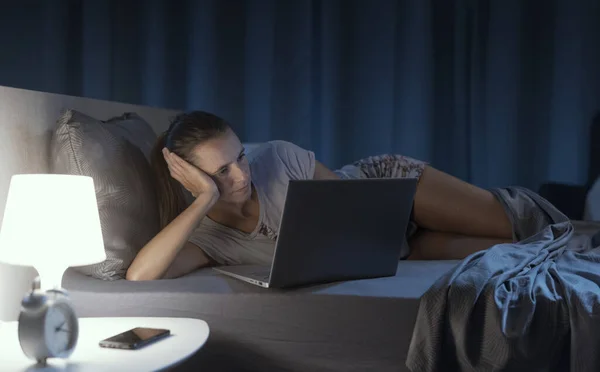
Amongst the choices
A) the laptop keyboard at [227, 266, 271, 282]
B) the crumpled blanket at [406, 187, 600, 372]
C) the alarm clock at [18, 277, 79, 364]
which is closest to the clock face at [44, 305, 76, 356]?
the alarm clock at [18, 277, 79, 364]

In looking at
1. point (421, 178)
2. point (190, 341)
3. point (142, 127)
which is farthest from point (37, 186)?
point (421, 178)

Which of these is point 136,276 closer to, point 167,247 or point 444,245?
point 167,247

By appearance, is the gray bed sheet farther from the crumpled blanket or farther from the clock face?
the clock face

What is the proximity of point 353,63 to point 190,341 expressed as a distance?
1.91 m

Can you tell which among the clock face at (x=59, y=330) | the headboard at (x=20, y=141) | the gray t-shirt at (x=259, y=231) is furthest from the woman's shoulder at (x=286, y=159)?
the clock face at (x=59, y=330)

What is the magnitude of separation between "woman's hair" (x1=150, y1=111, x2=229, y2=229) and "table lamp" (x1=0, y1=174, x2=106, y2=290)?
558 mm

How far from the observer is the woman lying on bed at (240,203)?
65.2 inches

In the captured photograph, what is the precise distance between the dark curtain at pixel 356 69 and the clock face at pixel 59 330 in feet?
6.11

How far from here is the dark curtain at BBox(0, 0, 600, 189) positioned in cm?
272

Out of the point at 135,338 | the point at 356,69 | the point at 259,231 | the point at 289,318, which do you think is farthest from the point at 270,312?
the point at 356,69

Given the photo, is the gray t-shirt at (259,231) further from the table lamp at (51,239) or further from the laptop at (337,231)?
the table lamp at (51,239)

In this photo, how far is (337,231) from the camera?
1393mm

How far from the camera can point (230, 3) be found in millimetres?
2861

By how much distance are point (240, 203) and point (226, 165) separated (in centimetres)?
16
